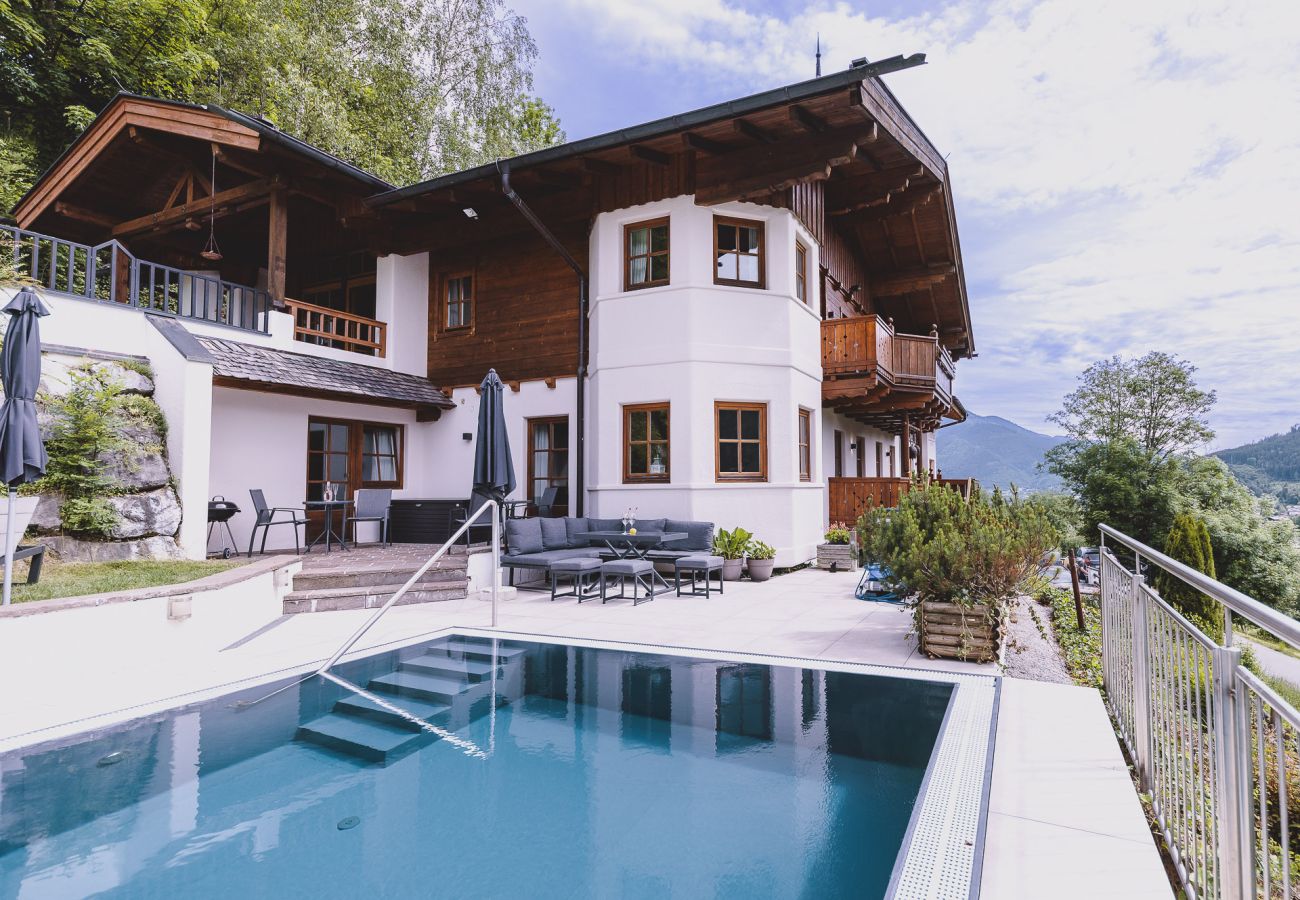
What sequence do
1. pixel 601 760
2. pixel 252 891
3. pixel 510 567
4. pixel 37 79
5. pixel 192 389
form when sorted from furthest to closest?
pixel 37 79, pixel 510 567, pixel 192 389, pixel 601 760, pixel 252 891

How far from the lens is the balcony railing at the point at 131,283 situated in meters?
9.02

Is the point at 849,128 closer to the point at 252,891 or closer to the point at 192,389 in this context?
the point at 192,389

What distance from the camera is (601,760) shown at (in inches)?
144

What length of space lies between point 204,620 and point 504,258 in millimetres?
8354

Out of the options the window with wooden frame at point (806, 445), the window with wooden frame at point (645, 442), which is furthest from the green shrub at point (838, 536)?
the window with wooden frame at point (645, 442)

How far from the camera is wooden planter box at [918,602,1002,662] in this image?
5180 mm

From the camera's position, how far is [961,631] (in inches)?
206

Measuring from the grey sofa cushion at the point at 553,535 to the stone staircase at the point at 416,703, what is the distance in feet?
11.9

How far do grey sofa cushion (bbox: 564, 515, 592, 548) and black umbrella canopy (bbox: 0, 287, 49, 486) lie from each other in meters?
5.85

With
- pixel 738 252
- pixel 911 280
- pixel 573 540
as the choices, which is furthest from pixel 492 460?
pixel 911 280

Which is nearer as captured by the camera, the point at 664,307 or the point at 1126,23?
the point at 664,307

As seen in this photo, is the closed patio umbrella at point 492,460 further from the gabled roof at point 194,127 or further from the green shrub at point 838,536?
the green shrub at point 838,536

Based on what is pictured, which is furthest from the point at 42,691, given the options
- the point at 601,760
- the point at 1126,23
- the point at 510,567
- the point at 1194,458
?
the point at 1194,458

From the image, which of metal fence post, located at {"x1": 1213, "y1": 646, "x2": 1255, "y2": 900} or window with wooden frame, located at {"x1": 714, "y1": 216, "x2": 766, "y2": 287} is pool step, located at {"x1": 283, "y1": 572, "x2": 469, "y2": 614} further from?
metal fence post, located at {"x1": 1213, "y1": 646, "x2": 1255, "y2": 900}
